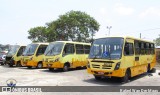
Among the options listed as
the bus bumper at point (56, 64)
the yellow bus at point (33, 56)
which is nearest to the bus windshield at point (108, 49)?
the bus bumper at point (56, 64)

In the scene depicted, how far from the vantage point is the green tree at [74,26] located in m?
50.2

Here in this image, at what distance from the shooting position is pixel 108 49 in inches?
519

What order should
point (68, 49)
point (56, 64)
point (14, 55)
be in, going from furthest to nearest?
point (14, 55), point (68, 49), point (56, 64)

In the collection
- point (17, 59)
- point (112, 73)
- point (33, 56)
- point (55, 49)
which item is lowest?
point (112, 73)

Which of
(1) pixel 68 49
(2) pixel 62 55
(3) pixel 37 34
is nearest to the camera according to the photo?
(2) pixel 62 55

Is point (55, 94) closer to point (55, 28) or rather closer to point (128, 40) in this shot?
point (128, 40)

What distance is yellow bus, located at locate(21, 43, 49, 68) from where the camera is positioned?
73.3 feet

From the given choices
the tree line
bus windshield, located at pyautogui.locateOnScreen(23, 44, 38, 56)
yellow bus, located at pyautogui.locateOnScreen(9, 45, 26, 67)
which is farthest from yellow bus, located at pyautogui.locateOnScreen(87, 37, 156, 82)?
the tree line

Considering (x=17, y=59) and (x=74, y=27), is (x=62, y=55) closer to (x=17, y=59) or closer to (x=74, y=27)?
(x=17, y=59)

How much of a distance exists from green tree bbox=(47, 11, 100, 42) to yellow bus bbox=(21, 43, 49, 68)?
27.0 m

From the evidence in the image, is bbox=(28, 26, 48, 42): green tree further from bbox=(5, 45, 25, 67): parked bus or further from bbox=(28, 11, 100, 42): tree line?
bbox=(5, 45, 25, 67): parked bus

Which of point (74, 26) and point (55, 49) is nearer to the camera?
point (55, 49)

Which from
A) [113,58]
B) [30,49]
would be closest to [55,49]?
[30,49]

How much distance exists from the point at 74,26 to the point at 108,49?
37404 millimetres
